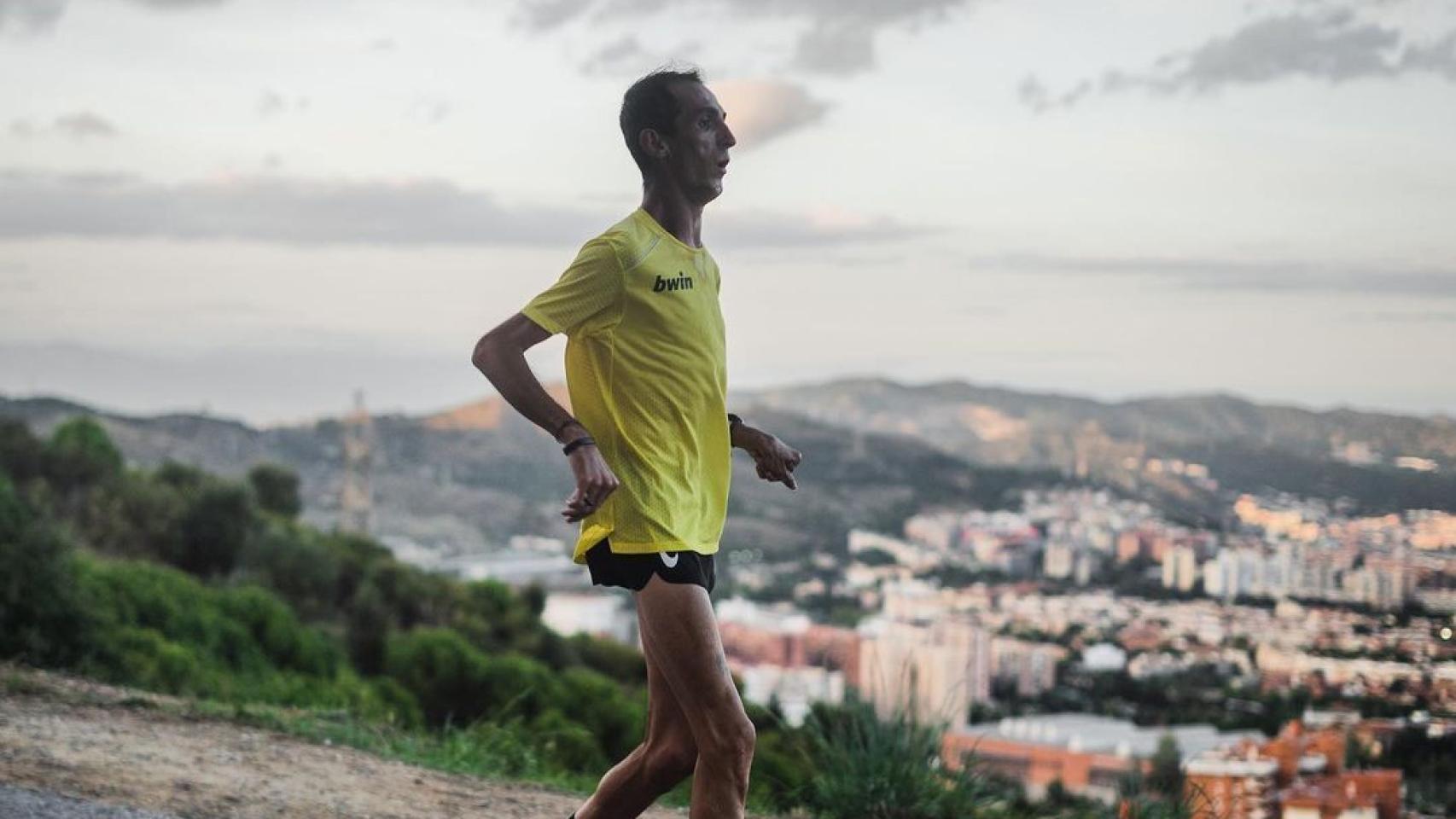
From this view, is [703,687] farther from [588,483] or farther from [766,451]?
[766,451]

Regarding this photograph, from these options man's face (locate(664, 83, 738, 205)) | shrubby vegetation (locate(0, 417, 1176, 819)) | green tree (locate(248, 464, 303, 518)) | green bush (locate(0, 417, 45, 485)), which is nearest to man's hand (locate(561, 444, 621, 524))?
man's face (locate(664, 83, 738, 205))

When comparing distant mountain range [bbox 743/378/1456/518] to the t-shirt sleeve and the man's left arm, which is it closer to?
the man's left arm

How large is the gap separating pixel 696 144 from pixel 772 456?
795mm

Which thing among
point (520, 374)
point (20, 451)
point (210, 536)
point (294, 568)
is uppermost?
point (20, 451)

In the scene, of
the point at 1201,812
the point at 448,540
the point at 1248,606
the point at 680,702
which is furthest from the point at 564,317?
the point at 448,540

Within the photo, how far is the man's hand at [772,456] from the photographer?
14.7 ft

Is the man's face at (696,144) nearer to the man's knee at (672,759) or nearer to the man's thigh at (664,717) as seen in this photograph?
the man's thigh at (664,717)

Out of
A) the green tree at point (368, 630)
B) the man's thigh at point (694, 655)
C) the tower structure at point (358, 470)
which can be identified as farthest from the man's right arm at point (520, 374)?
the tower structure at point (358, 470)

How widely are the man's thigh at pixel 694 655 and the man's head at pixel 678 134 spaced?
36.2 inches

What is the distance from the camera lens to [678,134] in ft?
13.8

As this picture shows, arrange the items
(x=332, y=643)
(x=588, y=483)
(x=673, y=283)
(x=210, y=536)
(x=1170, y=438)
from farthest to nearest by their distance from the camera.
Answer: (x=1170, y=438)
(x=210, y=536)
(x=332, y=643)
(x=673, y=283)
(x=588, y=483)

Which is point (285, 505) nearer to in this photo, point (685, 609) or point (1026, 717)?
point (1026, 717)

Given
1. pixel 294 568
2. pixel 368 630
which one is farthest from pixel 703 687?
pixel 294 568

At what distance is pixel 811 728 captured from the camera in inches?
301
